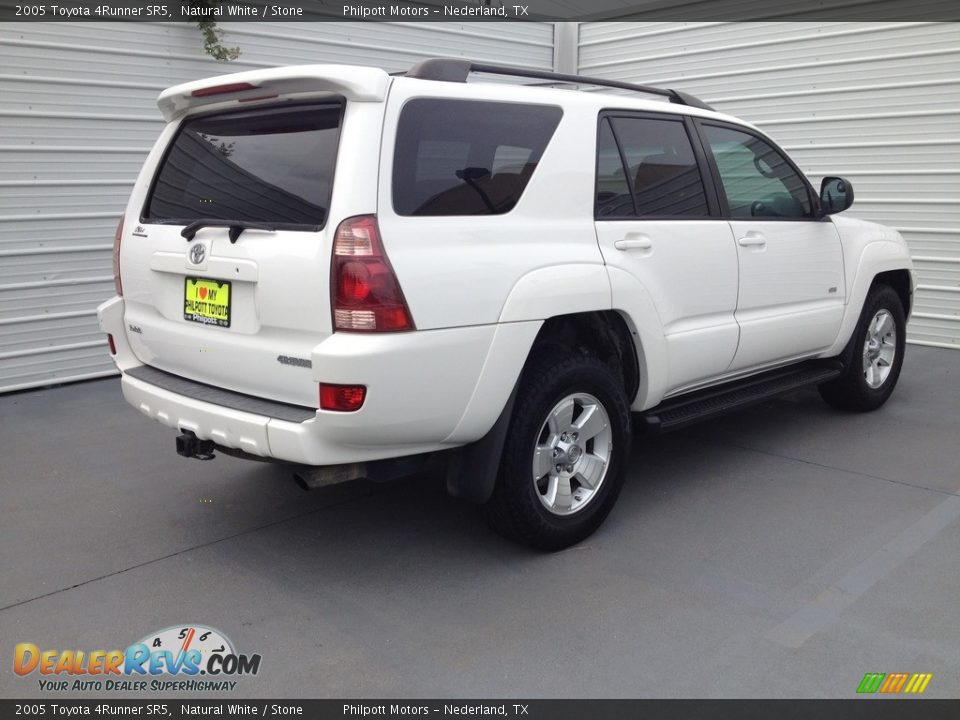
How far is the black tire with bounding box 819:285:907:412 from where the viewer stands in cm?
559

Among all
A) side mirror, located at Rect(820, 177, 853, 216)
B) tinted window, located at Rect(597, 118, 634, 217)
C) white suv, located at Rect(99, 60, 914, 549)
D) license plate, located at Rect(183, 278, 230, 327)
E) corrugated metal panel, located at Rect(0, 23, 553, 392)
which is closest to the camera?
white suv, located at Rect(99, 60, 914, 549)

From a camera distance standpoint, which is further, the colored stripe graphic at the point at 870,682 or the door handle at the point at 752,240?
the door handle at the point at 752,240

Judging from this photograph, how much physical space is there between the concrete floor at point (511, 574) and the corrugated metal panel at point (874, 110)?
344 centimetres

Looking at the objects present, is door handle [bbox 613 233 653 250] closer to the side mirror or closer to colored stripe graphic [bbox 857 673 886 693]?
the side mirror

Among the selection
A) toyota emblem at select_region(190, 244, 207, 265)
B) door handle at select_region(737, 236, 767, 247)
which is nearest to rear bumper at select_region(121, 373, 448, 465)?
toyota emblem at select_region(190, 244, 207, 265)

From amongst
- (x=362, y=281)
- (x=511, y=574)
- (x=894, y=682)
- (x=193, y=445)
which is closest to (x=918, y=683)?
(x=894, y=682)

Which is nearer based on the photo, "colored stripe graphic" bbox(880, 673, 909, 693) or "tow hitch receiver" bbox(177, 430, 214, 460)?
"colored stripe graphic" bbox(880, 673, 909, 693)

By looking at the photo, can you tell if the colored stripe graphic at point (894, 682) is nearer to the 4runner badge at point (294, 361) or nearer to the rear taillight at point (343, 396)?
the rear taillight at point (343, 396)

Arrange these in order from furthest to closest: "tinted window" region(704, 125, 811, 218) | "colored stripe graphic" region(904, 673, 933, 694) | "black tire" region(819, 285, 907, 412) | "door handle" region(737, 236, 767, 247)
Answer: "black tire" region(819, 285, 907, 412) → "tinted window" region(704, 125, 811, 218) → "door handle" region(737, 236, 767, 247) → "colored stripe graphic" region(904, 673, 933, 694)

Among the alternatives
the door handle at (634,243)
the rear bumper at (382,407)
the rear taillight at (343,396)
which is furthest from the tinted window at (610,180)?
the rear taillight at (343,396)

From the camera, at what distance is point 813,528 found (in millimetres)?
4062

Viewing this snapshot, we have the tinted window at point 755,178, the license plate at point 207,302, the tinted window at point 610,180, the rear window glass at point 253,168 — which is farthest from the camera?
the tinted window at point 755,178

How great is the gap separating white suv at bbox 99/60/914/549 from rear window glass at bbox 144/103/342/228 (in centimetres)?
1

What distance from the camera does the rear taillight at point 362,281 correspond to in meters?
3.01
